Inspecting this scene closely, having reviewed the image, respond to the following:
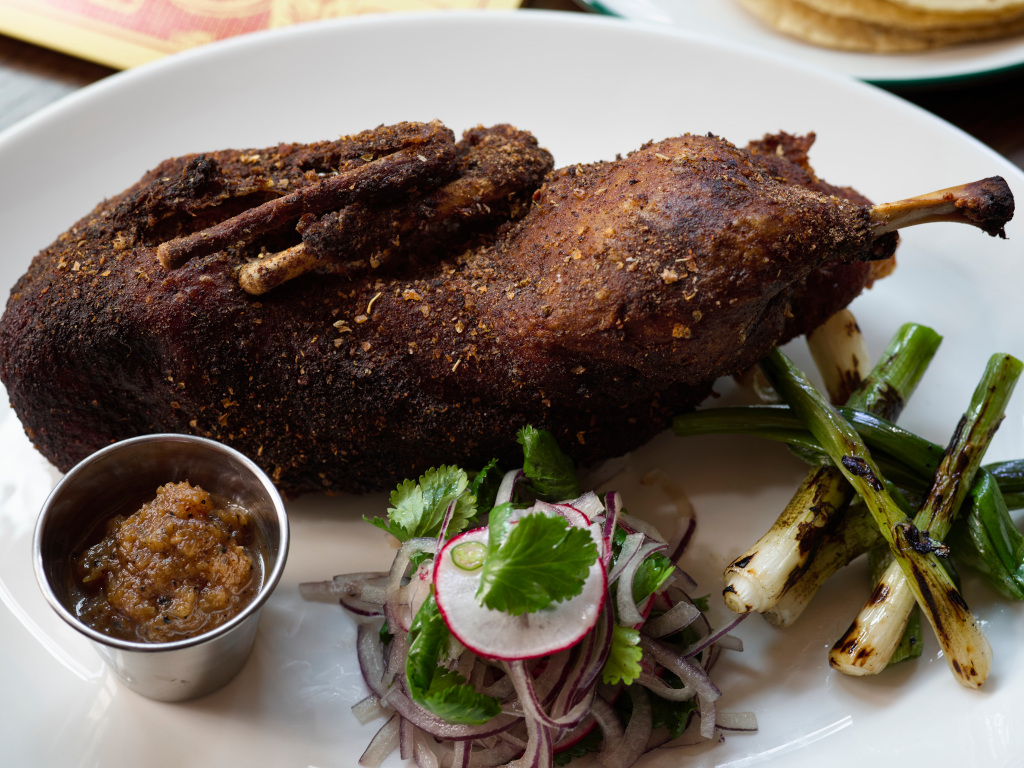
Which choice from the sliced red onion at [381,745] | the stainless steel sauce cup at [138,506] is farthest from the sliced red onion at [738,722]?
the stainless steel sauce cup at [138,506]

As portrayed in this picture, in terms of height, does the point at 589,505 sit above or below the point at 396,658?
above

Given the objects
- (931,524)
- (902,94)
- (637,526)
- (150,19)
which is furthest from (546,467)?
(150,19)

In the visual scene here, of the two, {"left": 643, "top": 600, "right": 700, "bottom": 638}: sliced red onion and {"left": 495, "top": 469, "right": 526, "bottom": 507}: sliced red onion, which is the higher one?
{"left": 495, "top": 469, "right": 526, "bottom": 507}: sliced red onion

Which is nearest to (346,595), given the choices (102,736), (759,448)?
(102,736)

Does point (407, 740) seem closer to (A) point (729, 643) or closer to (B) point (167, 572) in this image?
(B) point (167, 572)

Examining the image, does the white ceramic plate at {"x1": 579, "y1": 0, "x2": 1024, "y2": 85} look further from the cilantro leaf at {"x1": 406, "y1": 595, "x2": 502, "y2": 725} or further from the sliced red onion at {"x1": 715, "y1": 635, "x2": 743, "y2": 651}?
the cilantro leaf at {"x1": 406, "y1": 595, "x2": 502, "y2": 725}

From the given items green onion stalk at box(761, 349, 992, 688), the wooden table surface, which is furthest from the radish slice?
the wooden table surface

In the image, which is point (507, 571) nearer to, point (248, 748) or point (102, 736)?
point (248, 748)
